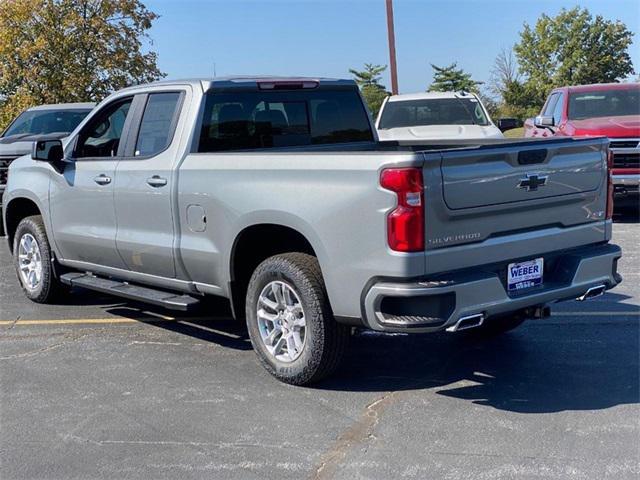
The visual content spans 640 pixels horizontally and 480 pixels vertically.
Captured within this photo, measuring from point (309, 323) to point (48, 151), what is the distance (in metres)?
3.19

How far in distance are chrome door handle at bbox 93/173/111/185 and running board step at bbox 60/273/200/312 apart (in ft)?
2.70

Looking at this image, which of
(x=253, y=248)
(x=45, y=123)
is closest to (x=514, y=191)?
(x=253, y=248)

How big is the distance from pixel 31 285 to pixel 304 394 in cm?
379

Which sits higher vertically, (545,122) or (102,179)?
(102,179)

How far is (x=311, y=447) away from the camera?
13.7 feet

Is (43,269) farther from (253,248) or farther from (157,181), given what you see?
(253,248)

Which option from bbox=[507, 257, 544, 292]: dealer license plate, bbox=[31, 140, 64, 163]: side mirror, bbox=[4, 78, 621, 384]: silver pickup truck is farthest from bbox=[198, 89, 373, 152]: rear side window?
bbox=[507, 257, 544, 292]: dealer license plate

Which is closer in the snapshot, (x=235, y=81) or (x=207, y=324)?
(x=235, y=81)

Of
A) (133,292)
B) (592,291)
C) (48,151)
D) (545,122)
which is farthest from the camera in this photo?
(545,122)

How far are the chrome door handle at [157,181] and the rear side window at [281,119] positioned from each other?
0.36m

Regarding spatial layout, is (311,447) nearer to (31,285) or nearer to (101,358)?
(101,358)

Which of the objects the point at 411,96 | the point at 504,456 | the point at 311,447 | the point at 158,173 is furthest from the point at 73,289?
the point at 411,96

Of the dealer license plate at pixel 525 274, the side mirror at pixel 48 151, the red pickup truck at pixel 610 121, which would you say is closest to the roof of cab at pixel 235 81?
the side mirror at pixel 48 151

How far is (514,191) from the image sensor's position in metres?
4.68
